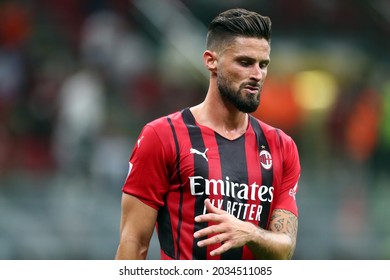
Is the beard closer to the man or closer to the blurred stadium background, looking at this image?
the man

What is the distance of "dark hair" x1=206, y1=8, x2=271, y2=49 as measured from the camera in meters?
4.96

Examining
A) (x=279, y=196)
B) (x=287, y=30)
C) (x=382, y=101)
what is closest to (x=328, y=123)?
(x=382, y=101)

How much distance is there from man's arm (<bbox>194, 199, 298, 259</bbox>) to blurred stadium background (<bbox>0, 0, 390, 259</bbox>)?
4555 mm

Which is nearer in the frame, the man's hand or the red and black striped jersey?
the man's hand

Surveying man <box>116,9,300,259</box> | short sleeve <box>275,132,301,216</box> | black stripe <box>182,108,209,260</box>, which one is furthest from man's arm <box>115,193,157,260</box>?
short sleeve <box>275,132,301,216</box>

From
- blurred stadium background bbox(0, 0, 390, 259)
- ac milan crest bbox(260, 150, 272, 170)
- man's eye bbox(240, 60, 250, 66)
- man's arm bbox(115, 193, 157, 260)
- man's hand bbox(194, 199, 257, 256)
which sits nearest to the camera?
man's hand bbox(194, 199, 257, 256)

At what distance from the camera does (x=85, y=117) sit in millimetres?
11367

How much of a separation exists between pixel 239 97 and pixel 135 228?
2.81ft

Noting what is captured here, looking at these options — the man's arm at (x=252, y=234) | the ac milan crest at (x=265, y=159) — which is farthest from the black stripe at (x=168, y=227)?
the ac milan crest at (x=265, y=159)

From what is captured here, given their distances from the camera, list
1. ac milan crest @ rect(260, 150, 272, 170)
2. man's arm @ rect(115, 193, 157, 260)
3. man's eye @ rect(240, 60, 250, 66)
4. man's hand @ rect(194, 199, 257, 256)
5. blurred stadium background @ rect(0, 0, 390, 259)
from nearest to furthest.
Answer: man's hand @ rect(194, 199, 257, 256), man's arm @ rect(115, 193, 157, 260), man's eye @ rect(240, 60, 250, 66), ac milan crest @ rect(260, 150, 272, 170), blurred stadium background @ rect(0, 0, 390, 259)

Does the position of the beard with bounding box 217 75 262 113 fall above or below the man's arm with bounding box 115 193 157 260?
above

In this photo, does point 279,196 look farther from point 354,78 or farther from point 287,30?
point 287,30

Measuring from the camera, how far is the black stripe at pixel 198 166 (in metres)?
4.84
